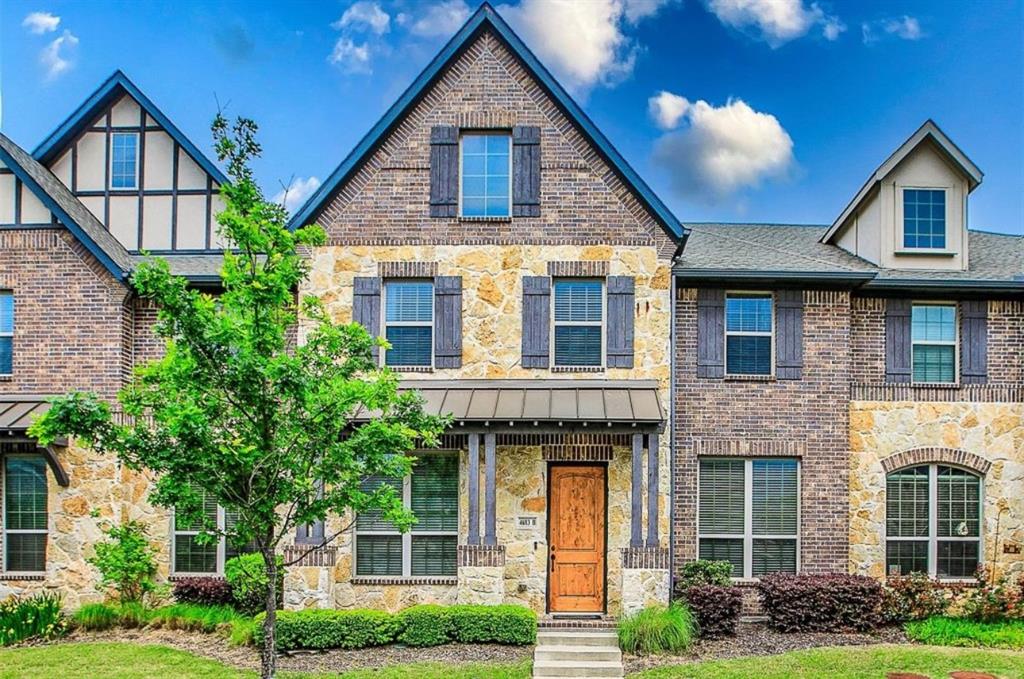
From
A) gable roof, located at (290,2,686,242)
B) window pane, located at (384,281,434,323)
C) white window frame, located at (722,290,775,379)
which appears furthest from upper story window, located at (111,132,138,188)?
white window frame, located at (722,290,775,379)

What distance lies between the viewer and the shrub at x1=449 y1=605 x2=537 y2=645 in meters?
13.4

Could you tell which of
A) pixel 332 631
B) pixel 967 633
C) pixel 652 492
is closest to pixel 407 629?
pixel 332 631

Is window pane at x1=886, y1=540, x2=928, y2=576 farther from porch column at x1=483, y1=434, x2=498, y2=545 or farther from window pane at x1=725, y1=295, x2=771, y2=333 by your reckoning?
porch column at x1=483, y1=434, x2=498, y2=545

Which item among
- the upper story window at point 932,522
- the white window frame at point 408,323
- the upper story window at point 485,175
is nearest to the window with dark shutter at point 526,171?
the upper story window at point 485,175

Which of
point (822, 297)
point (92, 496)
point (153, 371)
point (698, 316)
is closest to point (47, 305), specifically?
point (92, 496)

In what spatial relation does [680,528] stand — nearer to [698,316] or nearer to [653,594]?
[653,594]

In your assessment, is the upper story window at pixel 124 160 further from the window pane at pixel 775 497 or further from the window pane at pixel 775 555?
the window pane at pixel 775 555

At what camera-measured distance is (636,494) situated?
1424 centimetres

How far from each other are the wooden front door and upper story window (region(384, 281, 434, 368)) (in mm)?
2942

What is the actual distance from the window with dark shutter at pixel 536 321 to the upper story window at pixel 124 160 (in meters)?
7.98

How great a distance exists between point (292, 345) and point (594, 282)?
5145mm

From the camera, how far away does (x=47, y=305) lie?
16062 millimetres

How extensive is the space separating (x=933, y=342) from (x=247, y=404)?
12075mm

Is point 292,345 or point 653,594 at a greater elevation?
point 292,345
